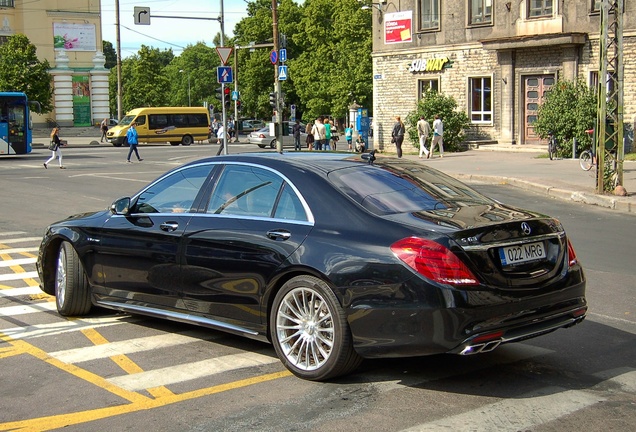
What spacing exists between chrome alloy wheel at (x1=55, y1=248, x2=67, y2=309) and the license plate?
4096 millimetres

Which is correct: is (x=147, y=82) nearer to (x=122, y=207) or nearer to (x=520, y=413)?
(x=122, y=207)

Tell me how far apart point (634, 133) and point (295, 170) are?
90.0ft

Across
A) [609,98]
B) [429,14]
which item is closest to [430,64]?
[429,14]

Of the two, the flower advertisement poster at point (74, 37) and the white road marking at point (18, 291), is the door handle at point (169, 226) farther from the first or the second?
the flower advertisement poster at point (74, 37)

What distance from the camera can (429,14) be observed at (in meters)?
38.2

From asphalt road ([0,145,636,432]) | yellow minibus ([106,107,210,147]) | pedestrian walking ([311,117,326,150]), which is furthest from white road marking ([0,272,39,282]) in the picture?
yellow minibus ([106,107,210,147])

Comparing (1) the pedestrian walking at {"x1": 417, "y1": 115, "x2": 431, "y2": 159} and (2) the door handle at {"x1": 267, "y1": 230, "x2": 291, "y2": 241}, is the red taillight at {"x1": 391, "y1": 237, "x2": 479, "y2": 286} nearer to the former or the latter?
(2) the door handle at {"x1": 267, "y1": 230, "x2": 291, "y2": 241}

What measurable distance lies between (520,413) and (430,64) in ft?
113

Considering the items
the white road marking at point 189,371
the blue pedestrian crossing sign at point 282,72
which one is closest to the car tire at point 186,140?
the blue pedestrian crossing sign at point 282,72

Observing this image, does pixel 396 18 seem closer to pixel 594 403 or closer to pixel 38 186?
pixel 38 186

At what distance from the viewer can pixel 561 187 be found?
20.2m

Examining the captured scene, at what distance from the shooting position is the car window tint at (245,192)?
620 centimetres

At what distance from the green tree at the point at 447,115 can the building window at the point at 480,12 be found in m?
3.48

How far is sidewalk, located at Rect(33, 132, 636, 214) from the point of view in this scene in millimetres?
18308
